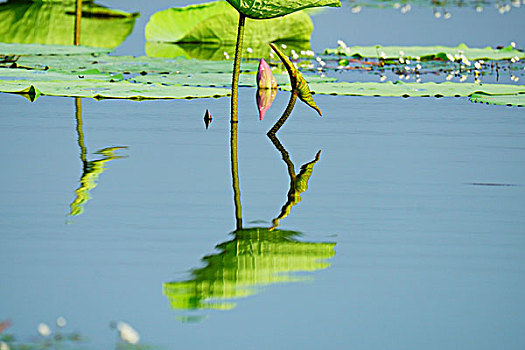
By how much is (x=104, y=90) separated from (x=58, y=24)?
524 cm

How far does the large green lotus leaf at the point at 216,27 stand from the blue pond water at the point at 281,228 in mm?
4585

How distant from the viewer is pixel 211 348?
1.35 m

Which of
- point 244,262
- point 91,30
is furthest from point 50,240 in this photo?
point 91,30

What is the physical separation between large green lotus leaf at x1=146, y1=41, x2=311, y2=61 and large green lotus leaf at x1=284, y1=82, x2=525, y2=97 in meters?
2.62

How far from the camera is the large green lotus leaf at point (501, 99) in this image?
4.21m

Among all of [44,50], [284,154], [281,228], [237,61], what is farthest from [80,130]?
[44,50]

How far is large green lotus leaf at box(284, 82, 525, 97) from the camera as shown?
4621 millimetres

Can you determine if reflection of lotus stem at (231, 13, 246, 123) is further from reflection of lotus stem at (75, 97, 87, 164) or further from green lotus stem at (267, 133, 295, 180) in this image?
reflection of lotus stem at (75, 97, 87, 164)

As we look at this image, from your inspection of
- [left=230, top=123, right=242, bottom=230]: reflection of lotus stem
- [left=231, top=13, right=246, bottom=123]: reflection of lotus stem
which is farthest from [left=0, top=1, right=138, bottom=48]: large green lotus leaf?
[left=230, top=123, right=242, bottom=230]: reflection of lotus stem

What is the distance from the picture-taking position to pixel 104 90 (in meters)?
4.30

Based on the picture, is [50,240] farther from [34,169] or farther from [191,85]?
[191,85]

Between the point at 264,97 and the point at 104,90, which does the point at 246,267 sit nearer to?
the point at 264,97

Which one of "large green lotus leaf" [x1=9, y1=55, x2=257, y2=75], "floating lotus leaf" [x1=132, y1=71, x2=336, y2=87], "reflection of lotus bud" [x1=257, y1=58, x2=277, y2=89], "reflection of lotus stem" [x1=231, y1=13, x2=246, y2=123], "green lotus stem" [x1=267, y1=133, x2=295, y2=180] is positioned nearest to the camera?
"green lotus stem" [x1=267, y1=133, x2=295, y2=180]

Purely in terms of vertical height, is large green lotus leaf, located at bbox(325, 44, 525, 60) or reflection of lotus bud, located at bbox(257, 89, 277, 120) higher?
large green lotus leaf, located at bbox(325, 44, 525, 60)
